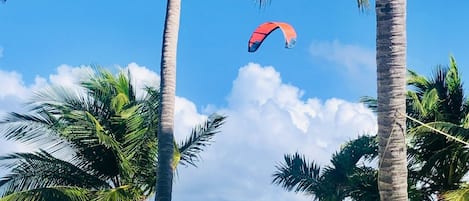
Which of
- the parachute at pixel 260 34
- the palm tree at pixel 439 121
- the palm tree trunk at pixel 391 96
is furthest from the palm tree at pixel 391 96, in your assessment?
the palm tree at pixel 439 121

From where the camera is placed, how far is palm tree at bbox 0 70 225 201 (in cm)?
1533

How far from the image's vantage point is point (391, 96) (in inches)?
336

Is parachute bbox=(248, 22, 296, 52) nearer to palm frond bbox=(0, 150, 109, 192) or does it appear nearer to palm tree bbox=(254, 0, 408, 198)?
palm tree bbox=(254, 0, 408, 198)

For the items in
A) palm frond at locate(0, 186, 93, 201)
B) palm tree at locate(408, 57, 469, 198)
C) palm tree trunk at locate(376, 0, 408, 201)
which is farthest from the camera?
palm tree at locate(408, 57, 469, 198)

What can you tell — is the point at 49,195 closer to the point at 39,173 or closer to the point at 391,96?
the point at 39,173

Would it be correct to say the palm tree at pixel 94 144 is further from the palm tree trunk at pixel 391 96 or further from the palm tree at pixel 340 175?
the palm tree trunk at pixel 391 96

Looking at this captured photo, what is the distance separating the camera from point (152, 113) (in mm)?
16625

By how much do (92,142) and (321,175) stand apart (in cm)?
515

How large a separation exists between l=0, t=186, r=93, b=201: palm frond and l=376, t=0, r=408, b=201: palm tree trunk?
26.8ft

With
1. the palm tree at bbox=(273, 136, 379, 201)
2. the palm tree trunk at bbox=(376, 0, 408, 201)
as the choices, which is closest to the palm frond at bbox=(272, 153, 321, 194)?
the palm tree at bbox=(273, 136, 379, 201)

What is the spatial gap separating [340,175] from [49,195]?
20.3 feet

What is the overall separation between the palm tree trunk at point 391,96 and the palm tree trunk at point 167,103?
4781 millimetres

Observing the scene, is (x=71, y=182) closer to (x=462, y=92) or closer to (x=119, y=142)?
(x=119, y=142)

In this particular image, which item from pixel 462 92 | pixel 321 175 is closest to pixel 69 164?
pixel 321 175
